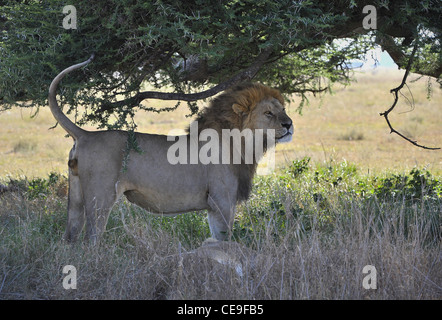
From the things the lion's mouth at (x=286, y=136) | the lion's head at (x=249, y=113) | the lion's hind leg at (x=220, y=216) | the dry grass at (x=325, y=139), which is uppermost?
the dry grass at (x=325, y=139)

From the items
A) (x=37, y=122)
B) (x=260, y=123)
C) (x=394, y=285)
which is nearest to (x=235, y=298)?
(x=394, y=285)

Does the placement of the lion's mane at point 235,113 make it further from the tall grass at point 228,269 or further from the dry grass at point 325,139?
the dry grass at point 325,139

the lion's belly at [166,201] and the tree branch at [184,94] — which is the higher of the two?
the tree branch at [184,94]

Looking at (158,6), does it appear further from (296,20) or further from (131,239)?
(131,239)

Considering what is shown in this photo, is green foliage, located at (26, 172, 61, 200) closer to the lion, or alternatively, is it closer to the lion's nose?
the lion

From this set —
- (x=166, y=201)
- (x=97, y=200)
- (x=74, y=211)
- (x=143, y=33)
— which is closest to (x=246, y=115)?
(x=166, y=201)

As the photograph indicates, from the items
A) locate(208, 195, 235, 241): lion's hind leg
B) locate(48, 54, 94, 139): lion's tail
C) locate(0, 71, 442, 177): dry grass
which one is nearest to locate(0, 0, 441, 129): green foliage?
locate(48, 54, 94, 139): lion's tail

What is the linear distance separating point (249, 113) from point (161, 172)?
1.14m

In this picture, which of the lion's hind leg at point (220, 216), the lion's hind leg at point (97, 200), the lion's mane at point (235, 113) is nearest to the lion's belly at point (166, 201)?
the lion's hind leg at point (220, 216)

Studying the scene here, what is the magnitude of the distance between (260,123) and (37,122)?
18.4 metres

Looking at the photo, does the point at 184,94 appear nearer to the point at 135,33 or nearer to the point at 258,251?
the point at 135,33

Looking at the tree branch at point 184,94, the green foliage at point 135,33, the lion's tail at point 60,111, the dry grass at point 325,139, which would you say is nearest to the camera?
the lion's tail at point 60,111

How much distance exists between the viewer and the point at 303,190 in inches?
301

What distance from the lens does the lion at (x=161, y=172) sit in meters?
5.41
